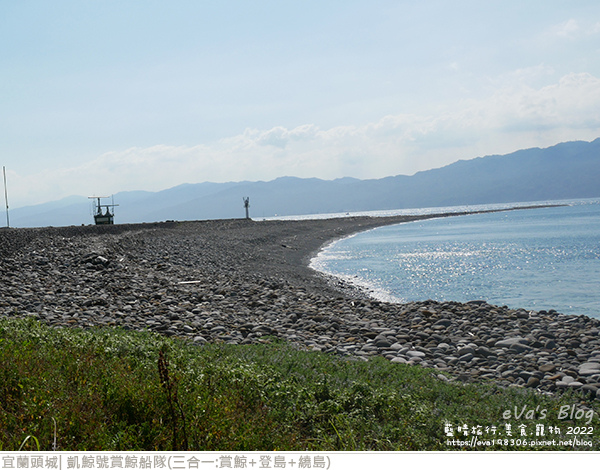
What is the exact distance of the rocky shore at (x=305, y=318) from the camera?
9.37m

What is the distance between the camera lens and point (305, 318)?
1319 centimetres

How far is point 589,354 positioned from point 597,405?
3.41 meters

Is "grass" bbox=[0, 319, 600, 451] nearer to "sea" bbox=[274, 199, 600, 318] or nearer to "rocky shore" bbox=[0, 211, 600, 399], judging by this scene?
"rocky shore" bbox=[0, 211, 600, 399]

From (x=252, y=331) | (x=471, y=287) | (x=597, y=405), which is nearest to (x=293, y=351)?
(x=252, y=331)

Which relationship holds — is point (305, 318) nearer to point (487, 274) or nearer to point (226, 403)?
point (226, 403)

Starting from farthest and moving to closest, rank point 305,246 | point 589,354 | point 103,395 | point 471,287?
point 305,246 → point 471,287 → point 589,354 → point 103,395

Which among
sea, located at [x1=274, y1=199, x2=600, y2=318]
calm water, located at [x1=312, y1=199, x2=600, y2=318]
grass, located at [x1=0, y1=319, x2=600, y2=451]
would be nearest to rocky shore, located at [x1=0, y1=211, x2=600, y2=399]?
grass, located at [x1=0, y1=319, x2=600, y2=451]

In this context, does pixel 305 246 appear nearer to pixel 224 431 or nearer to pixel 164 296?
pixel 164 296

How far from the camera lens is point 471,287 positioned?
78.1ft

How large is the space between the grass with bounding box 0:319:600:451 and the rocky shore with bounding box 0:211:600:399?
1.85 metres

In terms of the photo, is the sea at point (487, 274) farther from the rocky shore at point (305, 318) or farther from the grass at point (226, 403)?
the grass at point (226, 403)

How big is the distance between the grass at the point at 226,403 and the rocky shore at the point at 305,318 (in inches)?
72.9

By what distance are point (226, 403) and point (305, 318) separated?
7955mm

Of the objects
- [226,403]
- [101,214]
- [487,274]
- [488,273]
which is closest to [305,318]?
[226,403]
